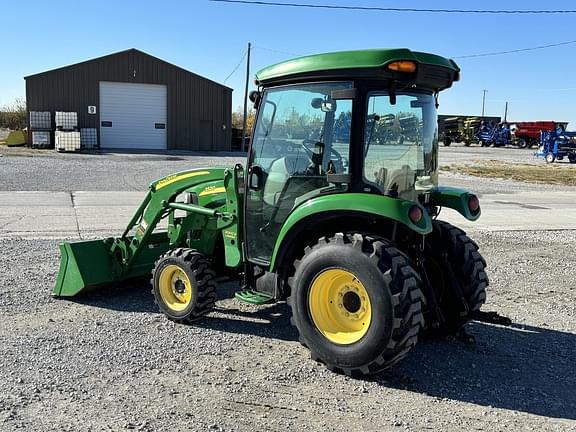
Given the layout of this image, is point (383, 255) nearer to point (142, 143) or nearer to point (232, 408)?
point (232, 408)

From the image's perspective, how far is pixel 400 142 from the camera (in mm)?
4367

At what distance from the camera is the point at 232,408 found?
12.2ft

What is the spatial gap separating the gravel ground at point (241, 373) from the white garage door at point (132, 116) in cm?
2849

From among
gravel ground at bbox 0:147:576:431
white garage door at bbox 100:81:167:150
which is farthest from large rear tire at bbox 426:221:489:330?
white garage door at bbox 100:81:167:150

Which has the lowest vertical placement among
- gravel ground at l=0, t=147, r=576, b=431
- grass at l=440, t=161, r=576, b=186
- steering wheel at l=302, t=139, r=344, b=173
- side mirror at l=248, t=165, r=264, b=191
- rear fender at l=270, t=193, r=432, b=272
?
gravel ground at l=0, t=147, r=576, b=431

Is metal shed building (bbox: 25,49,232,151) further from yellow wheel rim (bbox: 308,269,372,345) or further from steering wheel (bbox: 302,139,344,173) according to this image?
yellow wheel rim (bbox: 308,269,372,345)

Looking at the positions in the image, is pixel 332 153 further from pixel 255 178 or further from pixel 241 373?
pixel 241 373

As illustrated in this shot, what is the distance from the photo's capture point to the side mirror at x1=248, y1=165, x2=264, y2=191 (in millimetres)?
4781

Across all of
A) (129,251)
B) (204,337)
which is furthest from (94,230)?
(204,337)

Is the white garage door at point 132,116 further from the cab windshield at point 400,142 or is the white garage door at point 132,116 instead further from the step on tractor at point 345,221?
the cab windshield at point 400,142

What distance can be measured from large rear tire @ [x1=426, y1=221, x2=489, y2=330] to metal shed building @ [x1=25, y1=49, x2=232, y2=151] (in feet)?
102

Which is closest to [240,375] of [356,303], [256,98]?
[356,303]

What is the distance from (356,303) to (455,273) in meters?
1.05

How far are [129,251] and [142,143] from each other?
1171 inches
